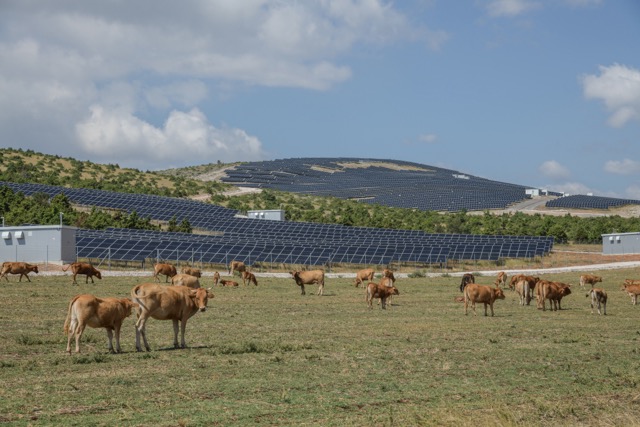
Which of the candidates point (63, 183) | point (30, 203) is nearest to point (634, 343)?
point (30, 203)

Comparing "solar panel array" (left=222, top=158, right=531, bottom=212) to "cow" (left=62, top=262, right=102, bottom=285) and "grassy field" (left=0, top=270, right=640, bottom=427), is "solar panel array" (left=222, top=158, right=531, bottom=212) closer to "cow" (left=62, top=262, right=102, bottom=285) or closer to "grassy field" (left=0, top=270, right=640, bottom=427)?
"cow" (left=62, top=262, right=102, bottom=285)

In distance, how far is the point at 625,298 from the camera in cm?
3656

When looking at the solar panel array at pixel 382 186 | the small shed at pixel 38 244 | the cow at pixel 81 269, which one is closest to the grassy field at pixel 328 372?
the cow at pixel 81 269

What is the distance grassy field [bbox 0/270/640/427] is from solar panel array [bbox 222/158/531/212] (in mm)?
113652

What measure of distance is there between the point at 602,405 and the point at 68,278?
105 ft

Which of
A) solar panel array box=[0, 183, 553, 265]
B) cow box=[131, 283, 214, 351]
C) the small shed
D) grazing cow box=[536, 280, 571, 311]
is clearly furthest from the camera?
solar panel array box=[0, 183, 553, 265]

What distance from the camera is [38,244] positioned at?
165 feet

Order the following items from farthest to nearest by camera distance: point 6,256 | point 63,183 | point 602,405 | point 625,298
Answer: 1. point 63,183
2. point 6,256
3. point 625,298
4. point 602,405

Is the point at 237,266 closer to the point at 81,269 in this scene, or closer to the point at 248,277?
the point at 248,277

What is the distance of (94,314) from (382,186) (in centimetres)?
15057

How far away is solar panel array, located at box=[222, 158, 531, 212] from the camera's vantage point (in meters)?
144

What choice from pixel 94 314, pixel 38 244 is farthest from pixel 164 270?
pixel 94 314

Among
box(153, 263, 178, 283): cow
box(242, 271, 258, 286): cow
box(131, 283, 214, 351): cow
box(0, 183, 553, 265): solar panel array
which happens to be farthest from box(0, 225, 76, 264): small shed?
box(131, 283, 214, 351): cow

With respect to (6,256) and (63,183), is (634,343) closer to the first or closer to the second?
(6,256)
